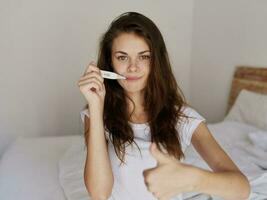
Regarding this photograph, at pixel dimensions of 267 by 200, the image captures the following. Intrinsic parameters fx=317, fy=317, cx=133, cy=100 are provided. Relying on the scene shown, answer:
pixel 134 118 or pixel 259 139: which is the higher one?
pixel 134 118

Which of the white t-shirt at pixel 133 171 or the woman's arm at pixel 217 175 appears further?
the white t-shirt at pixel 133 171

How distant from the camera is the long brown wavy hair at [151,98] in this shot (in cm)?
100

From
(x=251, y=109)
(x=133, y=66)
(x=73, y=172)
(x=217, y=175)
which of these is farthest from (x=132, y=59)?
(x=251, y=109)

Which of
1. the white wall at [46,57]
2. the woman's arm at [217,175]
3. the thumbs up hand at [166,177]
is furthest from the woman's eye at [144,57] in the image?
the white wall at [46,57]

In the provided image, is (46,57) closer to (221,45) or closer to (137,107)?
(221,45)

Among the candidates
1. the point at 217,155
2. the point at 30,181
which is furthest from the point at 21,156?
the point at 217,155

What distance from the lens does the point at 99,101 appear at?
882mm

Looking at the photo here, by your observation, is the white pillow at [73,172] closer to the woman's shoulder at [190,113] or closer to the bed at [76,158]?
the bed at [76,158]

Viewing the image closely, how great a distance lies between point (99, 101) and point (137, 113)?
0.26m

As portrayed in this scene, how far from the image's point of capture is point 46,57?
2.45 metres

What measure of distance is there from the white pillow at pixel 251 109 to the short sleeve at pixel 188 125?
37.1 inches

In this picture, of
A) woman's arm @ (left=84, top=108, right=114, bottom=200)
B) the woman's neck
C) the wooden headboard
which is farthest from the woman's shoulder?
the wooden headboard

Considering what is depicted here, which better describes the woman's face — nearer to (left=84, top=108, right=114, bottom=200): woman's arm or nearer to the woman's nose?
the woman's nose

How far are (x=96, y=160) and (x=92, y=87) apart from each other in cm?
20
